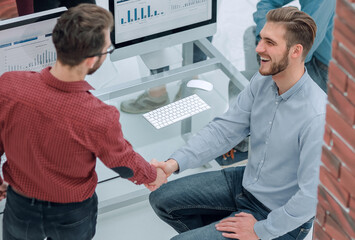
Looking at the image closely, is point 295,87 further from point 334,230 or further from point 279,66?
point 334,230

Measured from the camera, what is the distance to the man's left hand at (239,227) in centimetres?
290

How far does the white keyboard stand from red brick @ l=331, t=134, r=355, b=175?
5.50 ft

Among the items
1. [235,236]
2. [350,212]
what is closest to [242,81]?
[235,236]

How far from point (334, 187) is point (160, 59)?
6.36 ft

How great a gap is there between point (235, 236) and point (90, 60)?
101 cm

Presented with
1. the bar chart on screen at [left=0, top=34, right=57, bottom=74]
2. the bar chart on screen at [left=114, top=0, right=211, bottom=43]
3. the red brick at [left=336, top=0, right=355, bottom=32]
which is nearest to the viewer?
the red brick at [left=336, top=0, right=355, bottom=32]

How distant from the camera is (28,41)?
317cm

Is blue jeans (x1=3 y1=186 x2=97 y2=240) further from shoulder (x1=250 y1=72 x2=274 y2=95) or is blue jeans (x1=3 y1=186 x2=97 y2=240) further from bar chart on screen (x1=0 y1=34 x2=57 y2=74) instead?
shoulder (x1=250 y1=72 x2=274 y2=95)

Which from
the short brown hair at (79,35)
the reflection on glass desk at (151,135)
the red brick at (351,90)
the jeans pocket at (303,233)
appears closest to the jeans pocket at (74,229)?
the short brown hair at (79,35)

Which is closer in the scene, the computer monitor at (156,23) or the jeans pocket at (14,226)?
the jeans pocket at (14,226)

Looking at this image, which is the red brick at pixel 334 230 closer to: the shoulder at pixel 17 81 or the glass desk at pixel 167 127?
the shoulder at pixel 17 81

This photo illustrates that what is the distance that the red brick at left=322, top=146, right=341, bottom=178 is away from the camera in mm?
1863

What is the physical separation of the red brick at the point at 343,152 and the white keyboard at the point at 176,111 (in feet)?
5.50

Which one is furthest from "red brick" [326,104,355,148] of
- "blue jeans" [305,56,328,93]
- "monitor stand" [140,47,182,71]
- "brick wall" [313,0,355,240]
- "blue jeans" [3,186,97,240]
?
"blue jeans" [305,56,328,93]
